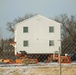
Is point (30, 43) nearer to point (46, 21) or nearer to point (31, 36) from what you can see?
point (31, 36)

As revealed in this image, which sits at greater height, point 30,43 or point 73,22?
point 73,22

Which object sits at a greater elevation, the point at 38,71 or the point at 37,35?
the point at 37,35

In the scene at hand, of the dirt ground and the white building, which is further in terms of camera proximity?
the white building

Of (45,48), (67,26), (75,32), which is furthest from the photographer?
(67,26)

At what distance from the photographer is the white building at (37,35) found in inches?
1980

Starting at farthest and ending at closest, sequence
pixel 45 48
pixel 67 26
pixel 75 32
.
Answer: pixel 67 26, pixel 75 32, pixel 45 48

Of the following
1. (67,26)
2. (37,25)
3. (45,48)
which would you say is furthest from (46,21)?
(67,26)

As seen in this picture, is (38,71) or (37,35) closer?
(38,71)

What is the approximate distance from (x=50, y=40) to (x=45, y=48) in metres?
2.30

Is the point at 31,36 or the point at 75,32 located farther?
the point at 75,32

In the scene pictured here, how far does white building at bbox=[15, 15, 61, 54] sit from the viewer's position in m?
50.3

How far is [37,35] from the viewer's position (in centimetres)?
5097

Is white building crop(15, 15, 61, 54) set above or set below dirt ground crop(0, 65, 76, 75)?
above

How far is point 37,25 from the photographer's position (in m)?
51.3
